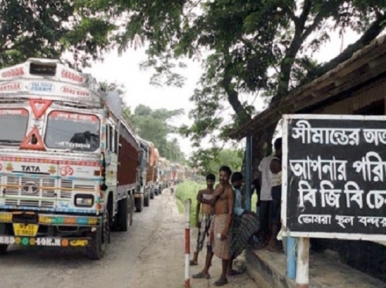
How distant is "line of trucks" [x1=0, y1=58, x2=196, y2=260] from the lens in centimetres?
821

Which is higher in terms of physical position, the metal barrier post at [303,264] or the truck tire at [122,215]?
the metal barrier post at [303,264]

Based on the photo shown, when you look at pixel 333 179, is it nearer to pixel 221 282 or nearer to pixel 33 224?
pixel 221 282

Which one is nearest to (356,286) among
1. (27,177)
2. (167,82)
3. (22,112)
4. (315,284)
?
(315,284)

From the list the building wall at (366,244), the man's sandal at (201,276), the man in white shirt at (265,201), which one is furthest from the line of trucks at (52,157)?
the building wall at (366,244)

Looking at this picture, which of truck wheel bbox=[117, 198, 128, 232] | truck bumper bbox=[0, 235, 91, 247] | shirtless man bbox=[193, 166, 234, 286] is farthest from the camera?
truck wheel bbox=[117, 198, 128, 232]

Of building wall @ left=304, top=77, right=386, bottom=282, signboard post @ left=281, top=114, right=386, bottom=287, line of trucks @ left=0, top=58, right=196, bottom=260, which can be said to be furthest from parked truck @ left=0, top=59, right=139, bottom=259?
signboard post @ left=281, top=114, right=386, bottom=287

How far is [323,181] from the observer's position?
12.9ft

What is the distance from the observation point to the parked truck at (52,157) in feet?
26.9

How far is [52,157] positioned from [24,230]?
1294 millimetres

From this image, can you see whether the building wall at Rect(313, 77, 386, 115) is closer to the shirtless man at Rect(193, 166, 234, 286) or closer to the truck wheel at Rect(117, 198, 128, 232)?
the shirtless man at Rect(193, 166, 234, 286)

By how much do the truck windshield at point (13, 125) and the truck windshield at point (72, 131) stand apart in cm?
42

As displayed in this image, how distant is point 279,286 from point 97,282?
10.0ft

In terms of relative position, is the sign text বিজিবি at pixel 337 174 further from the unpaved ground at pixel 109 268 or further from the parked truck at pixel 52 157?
the parked truck at pixel 52 157

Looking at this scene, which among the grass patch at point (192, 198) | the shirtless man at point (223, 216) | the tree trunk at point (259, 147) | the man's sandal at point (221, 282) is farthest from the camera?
the grass patch at point (192, 198)
